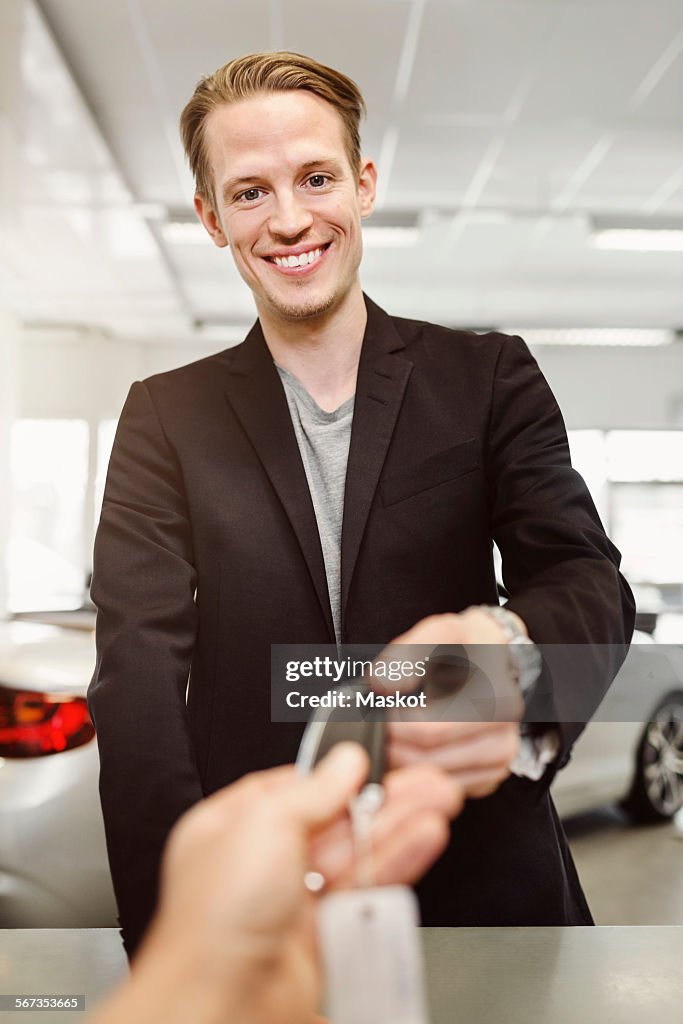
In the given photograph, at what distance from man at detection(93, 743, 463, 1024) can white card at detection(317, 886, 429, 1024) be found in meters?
0.02

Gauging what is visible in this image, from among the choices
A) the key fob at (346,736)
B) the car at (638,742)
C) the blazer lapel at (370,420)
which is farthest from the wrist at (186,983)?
the car at (638,742)

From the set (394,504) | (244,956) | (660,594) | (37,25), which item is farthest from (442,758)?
(37,25)

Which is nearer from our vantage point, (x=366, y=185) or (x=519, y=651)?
(x=519, y=651)

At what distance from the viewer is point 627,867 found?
Answer: 101cm

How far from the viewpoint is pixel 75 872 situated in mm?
949

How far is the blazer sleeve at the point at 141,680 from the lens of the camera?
0.68 meters

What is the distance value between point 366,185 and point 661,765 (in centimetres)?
72

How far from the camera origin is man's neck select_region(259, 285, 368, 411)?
79cm

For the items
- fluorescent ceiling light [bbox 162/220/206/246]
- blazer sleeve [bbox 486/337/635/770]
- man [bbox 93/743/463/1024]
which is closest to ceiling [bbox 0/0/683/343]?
fluorescent ceiling light [bbox 162/220/206/246]

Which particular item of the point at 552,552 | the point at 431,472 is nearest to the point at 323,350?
the point at 431,472

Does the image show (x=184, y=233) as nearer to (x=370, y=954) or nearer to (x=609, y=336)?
(x=609, y=336)

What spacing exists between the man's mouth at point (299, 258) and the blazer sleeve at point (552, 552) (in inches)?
7.5

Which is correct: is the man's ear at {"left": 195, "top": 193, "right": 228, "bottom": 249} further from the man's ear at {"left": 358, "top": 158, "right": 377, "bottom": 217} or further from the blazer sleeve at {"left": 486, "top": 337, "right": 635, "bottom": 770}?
the blazer sleeve at {"left": 486, "top": 337, "right": 635, "bottom": 770}

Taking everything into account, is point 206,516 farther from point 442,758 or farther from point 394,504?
point 442,758
